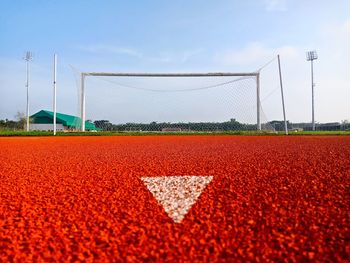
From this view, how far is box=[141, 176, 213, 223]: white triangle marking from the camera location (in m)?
2.24

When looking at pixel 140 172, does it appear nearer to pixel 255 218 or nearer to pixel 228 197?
pixel 228 197

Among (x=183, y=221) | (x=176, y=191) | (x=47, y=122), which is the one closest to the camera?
(x=183, y=221)

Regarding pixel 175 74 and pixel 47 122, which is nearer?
pixel 175 74

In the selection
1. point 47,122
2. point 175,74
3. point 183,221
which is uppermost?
point 175,74

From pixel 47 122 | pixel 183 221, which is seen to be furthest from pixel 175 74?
pixel 47 122

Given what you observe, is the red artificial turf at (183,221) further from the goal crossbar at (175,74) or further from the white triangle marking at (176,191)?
the goal crossbar at (175,74)

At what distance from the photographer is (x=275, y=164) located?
413 centimetres

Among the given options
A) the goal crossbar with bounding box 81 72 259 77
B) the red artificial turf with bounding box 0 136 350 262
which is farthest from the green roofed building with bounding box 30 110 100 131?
the red artificial turf with bounding box 0 136 350 262

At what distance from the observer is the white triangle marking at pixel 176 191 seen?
224cm

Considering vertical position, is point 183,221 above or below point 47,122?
below

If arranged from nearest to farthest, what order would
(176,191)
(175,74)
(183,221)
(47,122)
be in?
(183,221)
(176,191)
(175,74)
(47,122)

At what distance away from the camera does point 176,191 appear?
8.97 feet

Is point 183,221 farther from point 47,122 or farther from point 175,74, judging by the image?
point 47,122

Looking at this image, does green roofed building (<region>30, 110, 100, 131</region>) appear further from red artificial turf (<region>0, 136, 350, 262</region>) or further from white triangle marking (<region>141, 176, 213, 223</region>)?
red artificial turf (<region>0, 136, 350, 262</region>)
